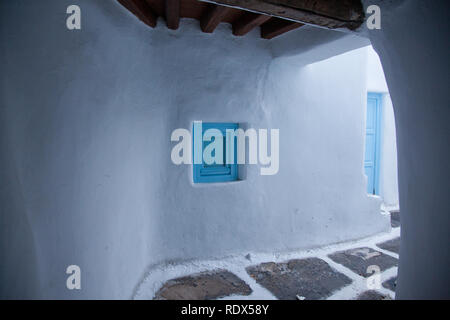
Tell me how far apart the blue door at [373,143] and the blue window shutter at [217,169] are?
275 cm

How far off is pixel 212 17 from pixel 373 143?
3.63 m

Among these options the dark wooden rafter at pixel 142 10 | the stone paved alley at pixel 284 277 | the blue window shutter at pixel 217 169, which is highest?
the dark wooden rafter at pixel 142 10

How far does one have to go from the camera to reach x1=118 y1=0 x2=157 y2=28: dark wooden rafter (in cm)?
186

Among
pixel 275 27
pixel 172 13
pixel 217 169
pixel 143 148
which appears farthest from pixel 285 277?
pixel 172 13

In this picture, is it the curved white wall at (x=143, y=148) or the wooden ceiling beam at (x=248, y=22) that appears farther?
the wooden ceiling beam at (x=248, y=22)

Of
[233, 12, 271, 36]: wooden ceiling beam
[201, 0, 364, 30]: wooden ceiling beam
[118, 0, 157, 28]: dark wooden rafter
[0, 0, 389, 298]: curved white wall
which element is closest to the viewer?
[0, 0, 389, 298]: curved white wall

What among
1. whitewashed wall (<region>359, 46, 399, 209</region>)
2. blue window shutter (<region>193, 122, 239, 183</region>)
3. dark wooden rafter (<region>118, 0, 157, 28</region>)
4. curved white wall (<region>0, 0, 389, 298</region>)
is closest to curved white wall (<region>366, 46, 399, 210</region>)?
whitewashed wall (<region>359, 46, 399, 209</region>)

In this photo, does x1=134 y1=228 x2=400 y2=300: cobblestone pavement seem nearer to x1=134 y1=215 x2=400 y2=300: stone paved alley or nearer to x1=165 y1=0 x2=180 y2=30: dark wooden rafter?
x1=134 y1=215 x2=400 y2=300: stone paved alley

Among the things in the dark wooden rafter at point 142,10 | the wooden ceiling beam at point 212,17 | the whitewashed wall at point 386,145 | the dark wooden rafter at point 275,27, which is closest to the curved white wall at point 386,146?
the whitewashed wall at point 386,145

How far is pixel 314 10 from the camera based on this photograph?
135cm

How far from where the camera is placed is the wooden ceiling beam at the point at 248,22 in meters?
2.17

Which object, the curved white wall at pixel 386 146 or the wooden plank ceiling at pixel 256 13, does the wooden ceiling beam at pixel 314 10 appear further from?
the curved white wall at pixel 386 146

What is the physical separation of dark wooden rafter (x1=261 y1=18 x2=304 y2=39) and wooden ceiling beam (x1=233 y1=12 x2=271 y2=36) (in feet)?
0.40

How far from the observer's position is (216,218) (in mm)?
2744
